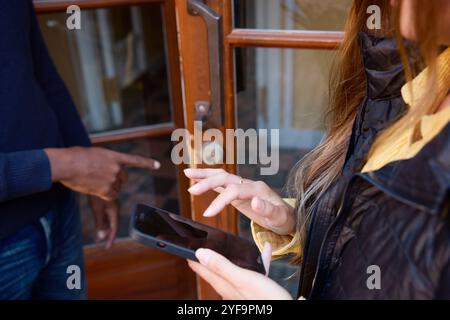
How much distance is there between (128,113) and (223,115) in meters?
1.62

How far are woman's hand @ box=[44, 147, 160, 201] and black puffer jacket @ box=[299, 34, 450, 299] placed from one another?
0.54 m

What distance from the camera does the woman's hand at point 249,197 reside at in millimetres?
919

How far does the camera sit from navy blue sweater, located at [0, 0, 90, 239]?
105 centimetres

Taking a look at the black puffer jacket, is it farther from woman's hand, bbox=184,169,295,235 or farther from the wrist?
the wrist

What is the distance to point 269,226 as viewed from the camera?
3.34ft

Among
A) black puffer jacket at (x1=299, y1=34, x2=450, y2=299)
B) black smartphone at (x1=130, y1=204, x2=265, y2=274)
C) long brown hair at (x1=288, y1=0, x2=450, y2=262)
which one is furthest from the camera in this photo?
long brown hair at (x1=288, y1=0, x2=450, y2=262)

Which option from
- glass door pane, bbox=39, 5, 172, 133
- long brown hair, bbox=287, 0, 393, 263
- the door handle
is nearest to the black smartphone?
long brown hair, bbox=287, 0, 393, 263

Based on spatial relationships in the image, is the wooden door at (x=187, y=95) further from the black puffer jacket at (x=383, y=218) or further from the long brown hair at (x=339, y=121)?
the black puffer jacket at (x=383, y=218)

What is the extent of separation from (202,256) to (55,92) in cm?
73

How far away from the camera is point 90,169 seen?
1.17 m

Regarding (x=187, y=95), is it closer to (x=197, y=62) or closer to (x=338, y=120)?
(x=197, y=62)

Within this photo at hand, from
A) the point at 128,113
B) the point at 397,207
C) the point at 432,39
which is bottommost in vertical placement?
the point at 128,113

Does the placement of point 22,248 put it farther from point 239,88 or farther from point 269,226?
point 239,88
